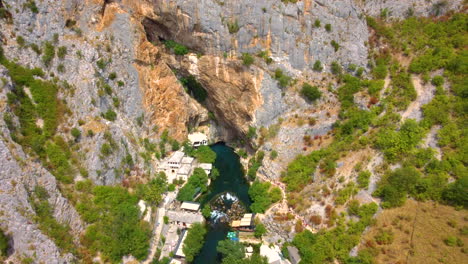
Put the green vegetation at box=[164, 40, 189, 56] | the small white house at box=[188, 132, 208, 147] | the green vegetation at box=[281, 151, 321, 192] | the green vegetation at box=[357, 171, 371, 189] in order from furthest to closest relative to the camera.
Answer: the small white house at box=[188, 132, 208, 147] < the green vegetation at box=[164, 40, 189, 56] < the green vegetation at box=[281, 151, 321, 192] < the green vegetation at box=[357, 171, 371, 189]

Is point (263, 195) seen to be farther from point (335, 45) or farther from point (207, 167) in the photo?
point (335, 45)

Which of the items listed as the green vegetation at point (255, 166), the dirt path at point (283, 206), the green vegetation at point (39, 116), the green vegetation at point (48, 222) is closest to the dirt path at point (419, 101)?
the dirt path at point (283, 206)

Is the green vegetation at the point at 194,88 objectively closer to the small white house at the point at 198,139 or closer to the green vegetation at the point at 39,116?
the small white house at the point at 198,139

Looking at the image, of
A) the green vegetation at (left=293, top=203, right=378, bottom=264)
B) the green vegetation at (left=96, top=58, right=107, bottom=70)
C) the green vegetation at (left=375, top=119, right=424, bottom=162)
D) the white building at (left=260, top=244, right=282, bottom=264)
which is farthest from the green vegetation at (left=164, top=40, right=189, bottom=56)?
the green vegetation at (left=293, top=203, right=378, bottom=264)

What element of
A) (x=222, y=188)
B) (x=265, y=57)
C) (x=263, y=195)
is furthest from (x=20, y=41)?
(x=263, y=195)

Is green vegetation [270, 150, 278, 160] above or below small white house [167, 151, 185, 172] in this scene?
above

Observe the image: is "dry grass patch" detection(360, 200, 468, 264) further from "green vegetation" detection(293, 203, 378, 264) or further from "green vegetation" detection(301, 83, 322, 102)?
"green vegetation" detection(301, 83, 322, 102)
